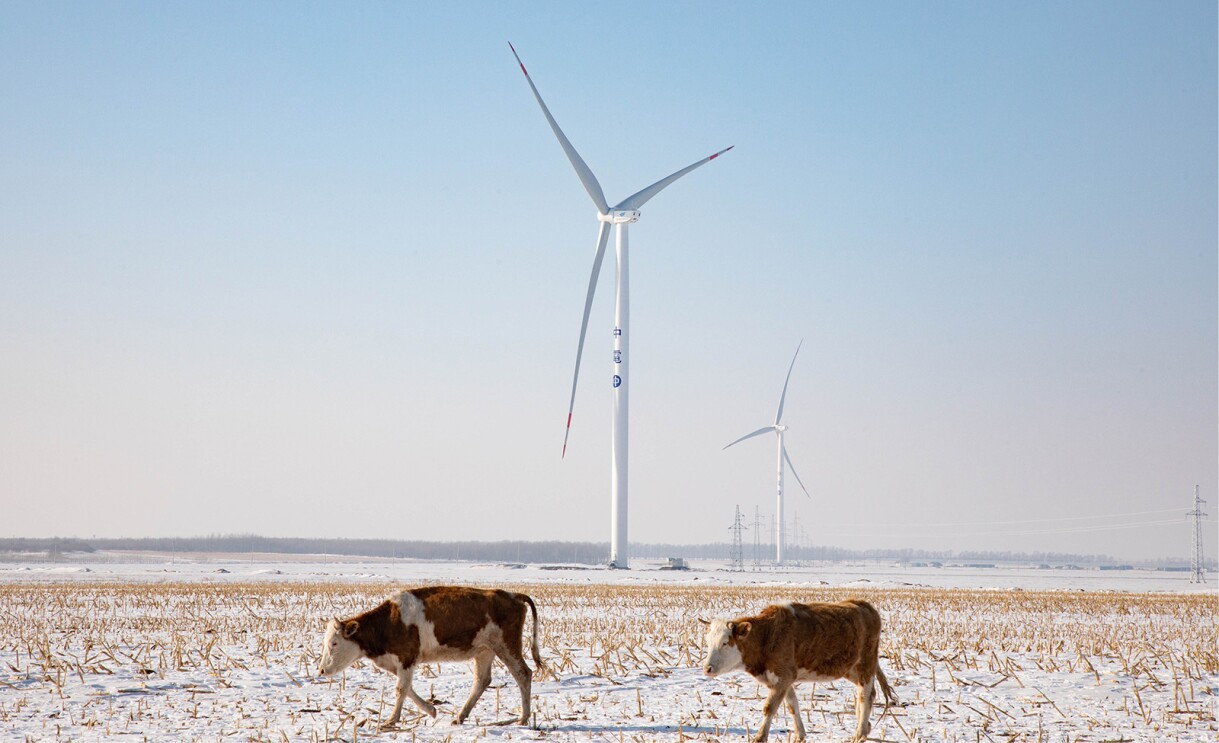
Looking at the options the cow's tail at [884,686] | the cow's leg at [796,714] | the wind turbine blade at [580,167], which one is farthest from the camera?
the wind turbine blade at [580,167]

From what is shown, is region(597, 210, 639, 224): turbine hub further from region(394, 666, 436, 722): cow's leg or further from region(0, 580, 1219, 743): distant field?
region(394, 666, 436, 722): cow's leg

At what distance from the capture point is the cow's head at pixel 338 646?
32.2ft

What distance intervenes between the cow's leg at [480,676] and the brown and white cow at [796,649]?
271 cm

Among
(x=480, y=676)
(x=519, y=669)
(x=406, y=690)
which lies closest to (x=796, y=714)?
(x=519, y=669)

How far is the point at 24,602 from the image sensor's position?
29.2 meters

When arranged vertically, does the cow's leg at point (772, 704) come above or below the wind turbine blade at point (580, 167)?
below

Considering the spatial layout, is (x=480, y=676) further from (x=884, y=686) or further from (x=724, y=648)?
(x=884, y=686)

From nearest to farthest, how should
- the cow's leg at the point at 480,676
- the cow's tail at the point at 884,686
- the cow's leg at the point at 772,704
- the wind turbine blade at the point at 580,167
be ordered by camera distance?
1. the cow's leg at the point at 772,704
2. the cow's tail at the point at 884,686
3. the cow's leg at the point at 480,676
4. the wind turbine blade at the point at 580,167

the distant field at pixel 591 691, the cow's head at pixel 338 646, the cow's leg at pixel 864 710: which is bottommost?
the distant field at pixel 591 691

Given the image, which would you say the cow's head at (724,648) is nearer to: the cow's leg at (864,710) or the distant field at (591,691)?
the distant field at (591,691)

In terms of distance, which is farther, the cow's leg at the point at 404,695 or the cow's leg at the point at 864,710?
the cow's leg at the point at 404,695

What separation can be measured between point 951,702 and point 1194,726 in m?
2.49

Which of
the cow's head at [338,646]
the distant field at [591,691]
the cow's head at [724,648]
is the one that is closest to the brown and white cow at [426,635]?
the cow's head at [338,646]

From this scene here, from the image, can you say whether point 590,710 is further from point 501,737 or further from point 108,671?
point 108,671
